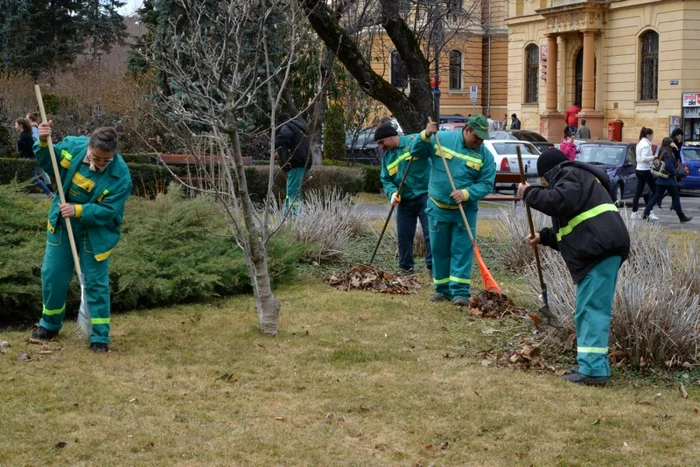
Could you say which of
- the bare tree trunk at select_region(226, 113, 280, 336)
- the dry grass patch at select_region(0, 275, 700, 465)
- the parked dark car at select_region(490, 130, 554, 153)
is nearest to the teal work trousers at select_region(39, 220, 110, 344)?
the dry grass patch at select_region(0, 275, 700, 465)

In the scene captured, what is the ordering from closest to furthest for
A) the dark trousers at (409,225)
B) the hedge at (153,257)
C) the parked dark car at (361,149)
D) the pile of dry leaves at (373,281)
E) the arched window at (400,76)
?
1. the hedge at (153,257)
2. the pile of dry leaves at (373,281)
3. the dark trousers at (409,225)
4. the arched window at (400,76)
5. the parked dark car at (361,149)

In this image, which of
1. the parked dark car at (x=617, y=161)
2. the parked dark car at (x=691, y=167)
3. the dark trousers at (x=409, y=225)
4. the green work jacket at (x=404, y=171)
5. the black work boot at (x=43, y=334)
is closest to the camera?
the black work boot at (x=43, y=334)

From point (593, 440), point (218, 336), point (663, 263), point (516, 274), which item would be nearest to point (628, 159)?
point (516, 274)

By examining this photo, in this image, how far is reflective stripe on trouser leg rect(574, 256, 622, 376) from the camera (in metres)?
6.76

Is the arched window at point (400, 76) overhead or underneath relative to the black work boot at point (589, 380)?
overhead

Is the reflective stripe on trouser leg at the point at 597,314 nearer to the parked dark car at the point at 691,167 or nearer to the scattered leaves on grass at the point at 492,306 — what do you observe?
the scattered leaves on grass at the point at 492,306

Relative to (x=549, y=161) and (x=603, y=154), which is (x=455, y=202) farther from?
(x=603, y=154)

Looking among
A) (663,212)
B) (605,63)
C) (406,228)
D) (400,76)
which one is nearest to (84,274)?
(406,228)

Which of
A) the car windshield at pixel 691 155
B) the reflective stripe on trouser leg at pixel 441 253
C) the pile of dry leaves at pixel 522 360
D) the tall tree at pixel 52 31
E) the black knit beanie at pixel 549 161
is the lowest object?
the car windshield at pixel 691 155

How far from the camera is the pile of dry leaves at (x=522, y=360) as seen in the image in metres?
7.21

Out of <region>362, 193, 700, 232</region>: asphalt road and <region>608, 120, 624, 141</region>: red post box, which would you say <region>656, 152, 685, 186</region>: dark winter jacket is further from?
<region>608, 120, 624, 141</region>: red post box

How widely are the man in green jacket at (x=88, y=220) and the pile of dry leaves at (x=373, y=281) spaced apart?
340 cm

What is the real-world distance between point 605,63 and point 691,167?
20.0 metres

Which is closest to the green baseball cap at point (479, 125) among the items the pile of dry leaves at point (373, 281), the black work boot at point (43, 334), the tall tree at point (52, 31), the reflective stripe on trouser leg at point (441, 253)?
the reflective stripe on trouser leg at point (441, 253)
